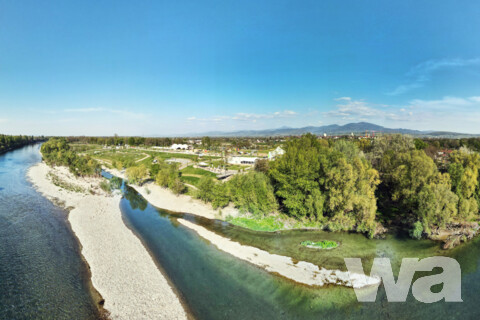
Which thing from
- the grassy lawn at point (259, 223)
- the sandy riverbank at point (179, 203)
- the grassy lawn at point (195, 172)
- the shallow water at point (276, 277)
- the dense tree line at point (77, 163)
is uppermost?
the dense tree line at point (77, 163)

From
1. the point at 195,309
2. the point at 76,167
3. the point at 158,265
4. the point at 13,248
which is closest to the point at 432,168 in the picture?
the point at 195,309

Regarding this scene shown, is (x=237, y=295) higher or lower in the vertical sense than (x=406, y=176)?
lower

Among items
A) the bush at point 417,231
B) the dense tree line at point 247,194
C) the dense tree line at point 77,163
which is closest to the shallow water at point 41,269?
the dense tree line at point 247,194

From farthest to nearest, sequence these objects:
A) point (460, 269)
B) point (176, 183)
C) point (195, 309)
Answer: point (176, 183), point (460, 269), point (195, 309)

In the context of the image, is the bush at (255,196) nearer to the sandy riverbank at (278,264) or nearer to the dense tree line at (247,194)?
the dense tree line at (247,194)

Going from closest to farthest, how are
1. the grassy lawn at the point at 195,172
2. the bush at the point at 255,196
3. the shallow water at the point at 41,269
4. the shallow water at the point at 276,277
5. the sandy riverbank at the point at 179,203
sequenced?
the shallow water at the point at 276,277 < the shallow water at the point at 41,269 < the bush at the point at 255,196 < the sandy riverbank at the point at 179,203 < the grassy lawn at the point at 195,172

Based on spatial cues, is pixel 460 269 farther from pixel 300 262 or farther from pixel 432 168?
pixel 300 262
